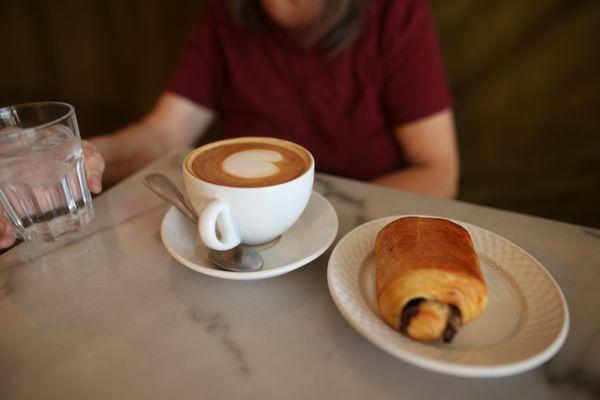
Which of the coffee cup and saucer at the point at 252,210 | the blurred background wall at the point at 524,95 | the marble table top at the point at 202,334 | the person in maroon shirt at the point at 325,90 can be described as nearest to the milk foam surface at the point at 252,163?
the coffee cup and saucer at the point at 252,210

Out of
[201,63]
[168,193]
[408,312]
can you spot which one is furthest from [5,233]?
[201,63]

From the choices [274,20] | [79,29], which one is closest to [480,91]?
[274,20]

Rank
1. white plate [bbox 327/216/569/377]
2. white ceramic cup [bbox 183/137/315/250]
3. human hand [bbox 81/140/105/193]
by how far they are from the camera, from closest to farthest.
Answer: white plate [bbox 327/216/569/377] < white ceramic cup [bbox 183/137/315/250] < human hand [bbox 81/140/105/193]

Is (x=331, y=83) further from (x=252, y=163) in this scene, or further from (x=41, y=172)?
(x=41, y=172)

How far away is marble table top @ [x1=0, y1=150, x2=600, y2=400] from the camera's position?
1.24ft

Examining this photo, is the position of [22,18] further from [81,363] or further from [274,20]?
[81,363]

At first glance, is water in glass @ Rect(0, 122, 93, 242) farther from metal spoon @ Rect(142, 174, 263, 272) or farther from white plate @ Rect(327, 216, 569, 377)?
white plate @ Rect(327, 216, 569, 377)

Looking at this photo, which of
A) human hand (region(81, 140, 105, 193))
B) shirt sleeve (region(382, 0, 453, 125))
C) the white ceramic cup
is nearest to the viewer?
the white ceramic cup

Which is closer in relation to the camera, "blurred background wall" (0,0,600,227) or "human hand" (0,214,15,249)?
"human hand" (0,214,15,249)

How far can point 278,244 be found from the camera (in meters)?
0.55

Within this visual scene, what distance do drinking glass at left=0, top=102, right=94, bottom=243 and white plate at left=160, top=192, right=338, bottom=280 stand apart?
0.48ft

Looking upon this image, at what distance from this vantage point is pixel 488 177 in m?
1.30

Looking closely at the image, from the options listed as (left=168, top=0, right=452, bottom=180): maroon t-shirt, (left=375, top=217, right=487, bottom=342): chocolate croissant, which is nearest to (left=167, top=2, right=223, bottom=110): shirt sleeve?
(left=168, top=0, right=452, bottom=180): maroon t-shirt

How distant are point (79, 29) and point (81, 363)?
1.81 meters
